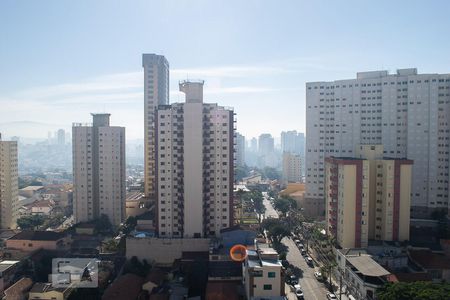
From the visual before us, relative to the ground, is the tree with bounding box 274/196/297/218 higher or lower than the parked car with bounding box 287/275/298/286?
higher

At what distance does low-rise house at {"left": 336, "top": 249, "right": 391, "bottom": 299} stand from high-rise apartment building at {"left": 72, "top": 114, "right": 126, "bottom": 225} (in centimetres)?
2396

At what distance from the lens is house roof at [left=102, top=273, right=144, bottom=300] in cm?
2117

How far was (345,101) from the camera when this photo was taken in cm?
3897

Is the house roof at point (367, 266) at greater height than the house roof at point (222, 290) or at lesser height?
greater

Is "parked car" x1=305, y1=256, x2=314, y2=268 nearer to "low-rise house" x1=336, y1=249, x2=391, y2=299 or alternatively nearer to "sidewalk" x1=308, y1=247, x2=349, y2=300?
"sidewalk" x1=308, y1=247, x2=349, y2=300

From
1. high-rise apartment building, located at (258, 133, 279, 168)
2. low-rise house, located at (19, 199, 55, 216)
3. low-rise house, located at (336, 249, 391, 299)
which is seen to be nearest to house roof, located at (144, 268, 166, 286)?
low-rise house, located at (336, 249, 391, 299)

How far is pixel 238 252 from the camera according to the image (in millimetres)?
24562

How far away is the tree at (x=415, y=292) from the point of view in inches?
654

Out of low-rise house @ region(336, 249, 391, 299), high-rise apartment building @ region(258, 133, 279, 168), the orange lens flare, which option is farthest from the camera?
high-rise apartment building @ region(258, 133, 279, 168)

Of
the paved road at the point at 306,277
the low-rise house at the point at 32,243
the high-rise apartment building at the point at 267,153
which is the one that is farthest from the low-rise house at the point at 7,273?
the high-rise apartment building at the point at 267,153

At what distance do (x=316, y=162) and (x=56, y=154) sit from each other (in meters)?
180

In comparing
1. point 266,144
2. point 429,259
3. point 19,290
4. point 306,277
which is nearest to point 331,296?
point 306,277

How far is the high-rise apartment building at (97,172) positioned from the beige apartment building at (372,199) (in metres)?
22.7

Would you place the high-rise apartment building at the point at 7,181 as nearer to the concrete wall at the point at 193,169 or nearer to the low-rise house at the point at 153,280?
the concrete wall at the point at 193,169
